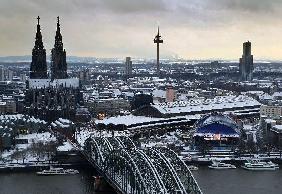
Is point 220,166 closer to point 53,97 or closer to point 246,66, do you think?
point 53,97

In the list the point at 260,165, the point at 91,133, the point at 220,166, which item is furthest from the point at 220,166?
the point at 91,133

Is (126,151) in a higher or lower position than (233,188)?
higher

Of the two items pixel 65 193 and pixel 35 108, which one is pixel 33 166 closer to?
pixel 65 193

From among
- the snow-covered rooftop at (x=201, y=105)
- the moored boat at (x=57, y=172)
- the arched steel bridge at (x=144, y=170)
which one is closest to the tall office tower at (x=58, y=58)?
the snow-covered rooftop at (x=201, y=105)

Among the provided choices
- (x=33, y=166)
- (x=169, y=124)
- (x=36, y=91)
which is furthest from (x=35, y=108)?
(x=33, y=166)

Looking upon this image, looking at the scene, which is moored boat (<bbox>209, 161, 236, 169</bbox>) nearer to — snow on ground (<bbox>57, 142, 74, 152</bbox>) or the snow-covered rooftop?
snow on ground (<bbox>57, 142, 74, 152</bbox>)

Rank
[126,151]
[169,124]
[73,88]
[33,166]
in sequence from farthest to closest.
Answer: [73,88] < [169,124] < [33,166] < [126,151]
